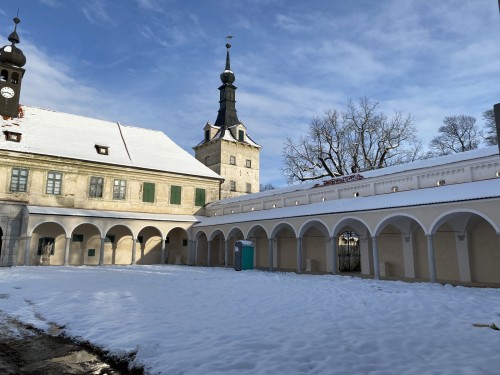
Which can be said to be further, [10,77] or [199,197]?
[199,197]

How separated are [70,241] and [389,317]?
900 inches

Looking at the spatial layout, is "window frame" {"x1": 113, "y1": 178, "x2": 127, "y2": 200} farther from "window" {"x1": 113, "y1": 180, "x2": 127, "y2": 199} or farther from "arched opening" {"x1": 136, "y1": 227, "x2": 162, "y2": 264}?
"arched opening" {"x1": 136, "y1": 227, "x2": 162, "y2": 264}

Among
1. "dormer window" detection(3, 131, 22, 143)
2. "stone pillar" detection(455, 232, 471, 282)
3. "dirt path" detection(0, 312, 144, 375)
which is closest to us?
"dirt path" detection(0, 312, 144, 375)

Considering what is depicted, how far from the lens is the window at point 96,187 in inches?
1046

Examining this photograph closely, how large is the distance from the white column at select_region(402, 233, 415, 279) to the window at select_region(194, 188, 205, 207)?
58.3 ft

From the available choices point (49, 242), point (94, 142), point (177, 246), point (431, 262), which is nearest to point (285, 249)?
point (431, 262)

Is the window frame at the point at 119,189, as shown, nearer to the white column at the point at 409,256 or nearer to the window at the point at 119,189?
the window at the point at 119,189

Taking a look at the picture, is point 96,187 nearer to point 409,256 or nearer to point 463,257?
point 409,256

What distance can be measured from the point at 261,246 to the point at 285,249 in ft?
7.03

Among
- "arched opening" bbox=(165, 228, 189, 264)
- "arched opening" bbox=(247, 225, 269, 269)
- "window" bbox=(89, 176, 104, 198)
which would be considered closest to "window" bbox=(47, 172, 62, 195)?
"window" bbox=(89, 176, 104, 198)

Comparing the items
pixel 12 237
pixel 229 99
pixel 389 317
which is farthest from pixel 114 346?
pixel 229 99

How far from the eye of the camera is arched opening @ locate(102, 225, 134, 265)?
89.0 ft

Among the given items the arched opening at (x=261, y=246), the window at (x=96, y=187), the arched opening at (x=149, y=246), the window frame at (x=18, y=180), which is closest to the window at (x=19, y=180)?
the window frame at (x=18, y=180)

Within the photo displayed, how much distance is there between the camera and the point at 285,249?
24.1 m
